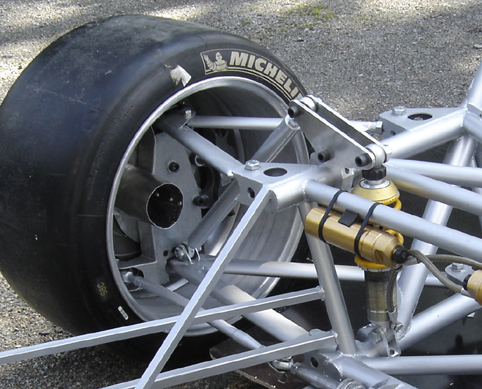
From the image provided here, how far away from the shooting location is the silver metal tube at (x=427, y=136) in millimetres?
1686

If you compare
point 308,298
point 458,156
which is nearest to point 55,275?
point 308,298

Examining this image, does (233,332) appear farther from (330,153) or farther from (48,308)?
(330,153)

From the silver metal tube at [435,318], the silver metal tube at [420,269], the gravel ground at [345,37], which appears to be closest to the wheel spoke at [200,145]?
the silver metal tube at [420,269]

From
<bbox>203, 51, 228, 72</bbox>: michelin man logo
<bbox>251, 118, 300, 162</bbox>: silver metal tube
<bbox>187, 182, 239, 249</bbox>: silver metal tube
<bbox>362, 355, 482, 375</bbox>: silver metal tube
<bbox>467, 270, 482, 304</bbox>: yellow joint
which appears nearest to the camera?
<bbox>467, 270, 482, 304</bbox>: yellow joint

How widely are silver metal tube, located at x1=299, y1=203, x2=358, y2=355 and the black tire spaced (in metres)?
0.52

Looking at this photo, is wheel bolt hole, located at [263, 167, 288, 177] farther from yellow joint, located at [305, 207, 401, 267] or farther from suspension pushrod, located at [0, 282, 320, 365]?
suspension pushrod, located at [0, 282, 320, 365]

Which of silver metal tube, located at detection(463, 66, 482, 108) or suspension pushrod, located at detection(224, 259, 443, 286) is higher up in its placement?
Answer: silver metal tube, located at detection(463, 66, 482, 108)

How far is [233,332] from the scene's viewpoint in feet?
6.09

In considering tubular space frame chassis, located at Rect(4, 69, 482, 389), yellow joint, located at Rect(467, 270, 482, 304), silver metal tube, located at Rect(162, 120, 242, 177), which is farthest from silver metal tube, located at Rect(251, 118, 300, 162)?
yellow joint, located at Rect(467, 270, 482, 304)

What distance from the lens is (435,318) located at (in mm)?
1824

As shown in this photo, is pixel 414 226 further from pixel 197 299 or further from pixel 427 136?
pixel 427 136

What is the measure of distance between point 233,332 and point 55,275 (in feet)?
1.52

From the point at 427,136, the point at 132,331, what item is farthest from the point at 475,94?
the point at 132,331

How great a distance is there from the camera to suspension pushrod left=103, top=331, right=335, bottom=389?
149 cm
